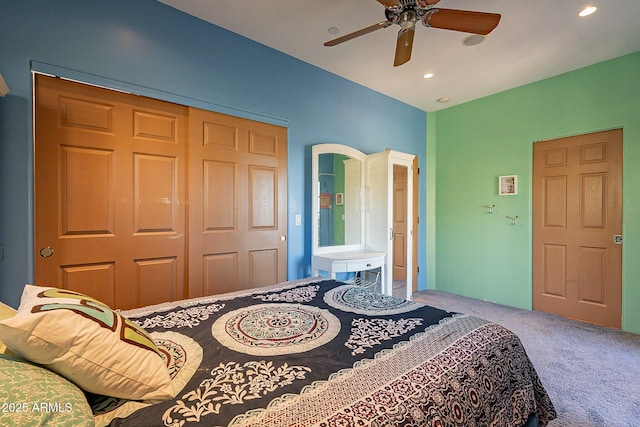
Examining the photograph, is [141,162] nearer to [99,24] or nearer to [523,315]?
[99,24]

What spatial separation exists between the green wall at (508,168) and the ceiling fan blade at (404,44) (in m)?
2.43

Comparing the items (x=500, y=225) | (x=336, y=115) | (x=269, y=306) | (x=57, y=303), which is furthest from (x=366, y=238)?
(x=57, y=303)

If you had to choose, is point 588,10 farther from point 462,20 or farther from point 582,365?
point 582,365

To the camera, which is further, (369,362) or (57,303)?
(369,362)

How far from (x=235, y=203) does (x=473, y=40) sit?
2.68m

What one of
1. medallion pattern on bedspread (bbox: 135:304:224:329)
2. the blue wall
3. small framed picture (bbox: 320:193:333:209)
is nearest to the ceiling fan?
the blue wall

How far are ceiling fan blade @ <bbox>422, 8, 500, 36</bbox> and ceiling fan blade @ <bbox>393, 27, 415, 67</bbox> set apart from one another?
119 mm

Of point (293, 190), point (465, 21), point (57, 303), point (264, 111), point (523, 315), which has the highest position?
point (465, 21)

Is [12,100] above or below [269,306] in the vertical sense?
above

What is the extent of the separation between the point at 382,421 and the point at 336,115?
10.5ft

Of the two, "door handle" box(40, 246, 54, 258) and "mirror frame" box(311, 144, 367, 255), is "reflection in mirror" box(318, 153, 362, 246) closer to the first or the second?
"mirror frame" box(311, 144, 367, 255)

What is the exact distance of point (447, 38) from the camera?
8.75 ft

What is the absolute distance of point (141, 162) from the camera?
7.40 feet

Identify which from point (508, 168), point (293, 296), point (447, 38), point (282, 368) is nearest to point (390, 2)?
point (447, 38)
